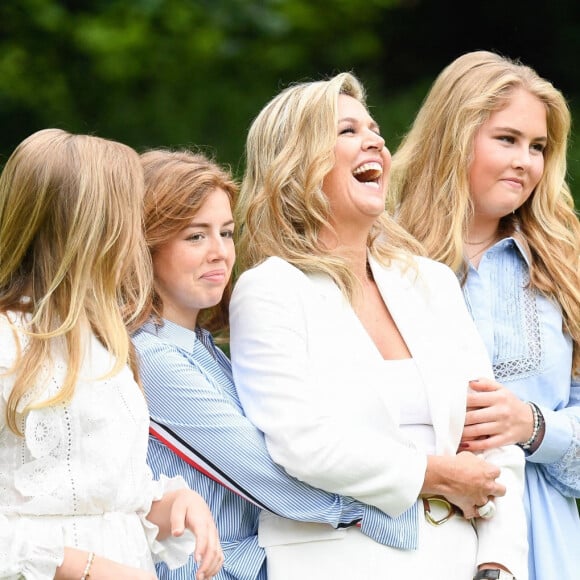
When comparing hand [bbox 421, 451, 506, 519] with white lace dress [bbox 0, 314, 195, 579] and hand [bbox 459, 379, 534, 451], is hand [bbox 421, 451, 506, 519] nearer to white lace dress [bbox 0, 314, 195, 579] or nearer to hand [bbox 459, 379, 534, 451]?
hand [bbox 459, 379, 534, 451]

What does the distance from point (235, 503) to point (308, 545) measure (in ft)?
0.64

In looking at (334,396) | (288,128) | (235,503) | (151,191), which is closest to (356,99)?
(288,128)

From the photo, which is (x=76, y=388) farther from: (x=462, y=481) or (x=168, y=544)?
(x=462, y=481)

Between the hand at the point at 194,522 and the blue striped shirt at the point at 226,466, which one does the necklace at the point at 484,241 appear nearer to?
the blue striped shirt at the point at 226,466

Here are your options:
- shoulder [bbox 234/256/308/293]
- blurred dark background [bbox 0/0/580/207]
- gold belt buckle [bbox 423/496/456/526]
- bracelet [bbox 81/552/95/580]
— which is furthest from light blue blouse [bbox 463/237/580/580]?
blurred dark background [bbox 0/0/580/207]

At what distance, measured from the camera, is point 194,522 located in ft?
8.69

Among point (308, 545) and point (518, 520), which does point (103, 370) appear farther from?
point (518, 520)

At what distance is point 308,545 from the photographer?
9.55 feet

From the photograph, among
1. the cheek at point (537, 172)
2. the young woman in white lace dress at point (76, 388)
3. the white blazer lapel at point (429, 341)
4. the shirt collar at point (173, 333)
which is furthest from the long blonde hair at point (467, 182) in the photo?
the young woman in white lace dress at point (76, 388)

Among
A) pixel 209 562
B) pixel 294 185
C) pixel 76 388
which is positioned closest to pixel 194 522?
pixel 209 562

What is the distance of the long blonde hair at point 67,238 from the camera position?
261 centimetres

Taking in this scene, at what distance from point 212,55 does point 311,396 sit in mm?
6892

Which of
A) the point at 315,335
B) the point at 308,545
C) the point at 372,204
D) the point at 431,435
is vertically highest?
the point at 372,204

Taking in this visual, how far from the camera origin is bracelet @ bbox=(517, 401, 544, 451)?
10.6 feet
